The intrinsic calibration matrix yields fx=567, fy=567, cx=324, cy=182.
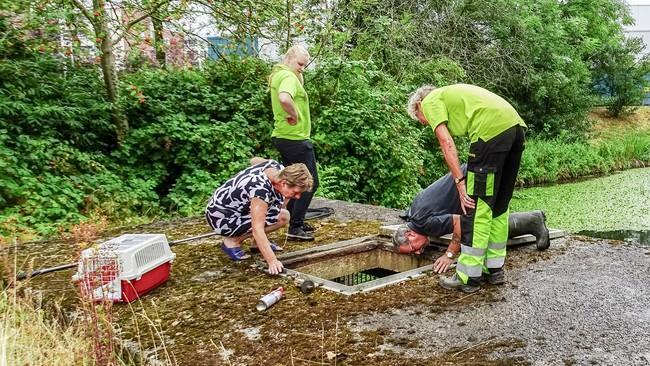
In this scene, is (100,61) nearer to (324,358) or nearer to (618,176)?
(324,358)

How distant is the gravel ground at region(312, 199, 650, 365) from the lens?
2475mm

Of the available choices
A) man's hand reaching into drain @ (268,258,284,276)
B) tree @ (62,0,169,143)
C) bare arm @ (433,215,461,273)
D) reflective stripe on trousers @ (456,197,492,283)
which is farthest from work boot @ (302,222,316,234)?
tree @ (62,0,169,143)

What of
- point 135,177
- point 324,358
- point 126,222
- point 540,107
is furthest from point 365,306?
point 540,107

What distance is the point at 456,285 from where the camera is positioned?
3.29 meters

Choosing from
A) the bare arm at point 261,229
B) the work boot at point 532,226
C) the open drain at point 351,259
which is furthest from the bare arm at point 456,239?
the bare arm at point 261,229

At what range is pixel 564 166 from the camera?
12898 millimetres

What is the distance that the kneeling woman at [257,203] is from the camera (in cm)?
346

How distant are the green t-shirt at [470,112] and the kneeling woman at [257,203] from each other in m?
0.86

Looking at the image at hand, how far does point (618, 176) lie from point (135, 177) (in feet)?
34.4

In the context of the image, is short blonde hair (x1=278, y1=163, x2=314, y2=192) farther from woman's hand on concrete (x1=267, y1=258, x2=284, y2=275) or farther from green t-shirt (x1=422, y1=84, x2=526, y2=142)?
green t-shirt (x1=422, y1=84, x2=526, y2=142)

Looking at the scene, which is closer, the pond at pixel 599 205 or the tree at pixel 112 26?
the tree at pixel 112 26

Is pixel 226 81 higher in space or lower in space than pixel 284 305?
higher

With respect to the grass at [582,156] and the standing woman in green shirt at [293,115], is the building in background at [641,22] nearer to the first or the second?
the grass at [582,156]

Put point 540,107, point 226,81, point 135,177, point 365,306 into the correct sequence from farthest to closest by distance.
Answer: point 540,107 → point 226,81 → point 135,177 → point 365,306
